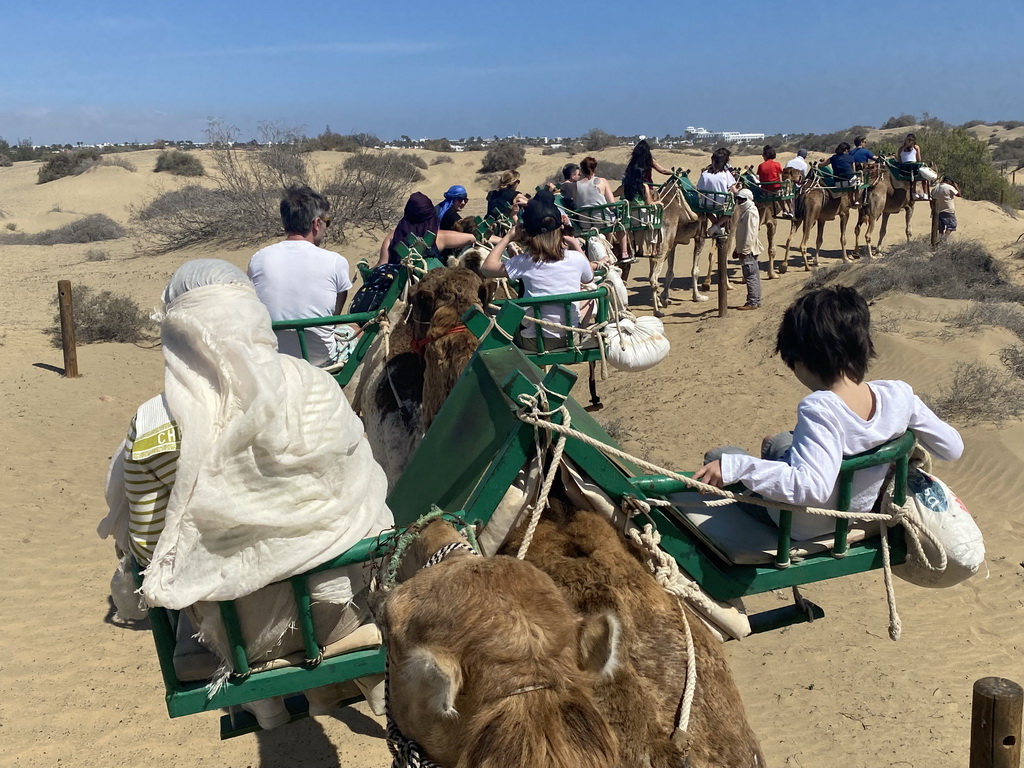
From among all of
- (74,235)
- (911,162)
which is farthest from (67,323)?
(74,235)

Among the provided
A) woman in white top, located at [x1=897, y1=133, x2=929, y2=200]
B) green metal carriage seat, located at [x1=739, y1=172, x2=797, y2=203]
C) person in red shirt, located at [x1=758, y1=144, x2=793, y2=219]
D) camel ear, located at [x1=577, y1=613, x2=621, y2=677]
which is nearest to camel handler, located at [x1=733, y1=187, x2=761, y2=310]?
green metal carriage seat, located at [x1=739, y1=172, x2=797, y2=203]

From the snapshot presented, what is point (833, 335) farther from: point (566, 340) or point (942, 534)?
point (566, 340)

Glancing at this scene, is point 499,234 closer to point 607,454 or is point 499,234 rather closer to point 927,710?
point 927,710

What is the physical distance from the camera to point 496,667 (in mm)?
1562

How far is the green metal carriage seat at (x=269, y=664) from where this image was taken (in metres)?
2.19

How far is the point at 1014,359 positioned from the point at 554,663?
9.28 meters

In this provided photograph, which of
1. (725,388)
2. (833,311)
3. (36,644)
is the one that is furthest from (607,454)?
(725,388)

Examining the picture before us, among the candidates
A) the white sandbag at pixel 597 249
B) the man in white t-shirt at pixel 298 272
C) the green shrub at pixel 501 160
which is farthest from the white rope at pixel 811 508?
the green shrub at pixel 501 160

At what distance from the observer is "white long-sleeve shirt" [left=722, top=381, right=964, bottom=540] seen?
235 centimetres

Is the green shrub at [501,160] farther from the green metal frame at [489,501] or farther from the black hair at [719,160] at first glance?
the green metal frame at [489,501]

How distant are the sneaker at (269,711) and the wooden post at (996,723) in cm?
217

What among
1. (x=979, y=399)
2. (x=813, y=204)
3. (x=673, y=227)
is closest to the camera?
(x=979, y=399)

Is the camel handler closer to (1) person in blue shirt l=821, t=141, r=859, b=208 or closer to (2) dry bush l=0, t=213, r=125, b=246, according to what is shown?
(1) person in blue shirt l=821, t=141, r=859, b=208

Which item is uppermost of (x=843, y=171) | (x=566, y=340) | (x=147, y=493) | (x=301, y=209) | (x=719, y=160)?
(x=719, y=160)
